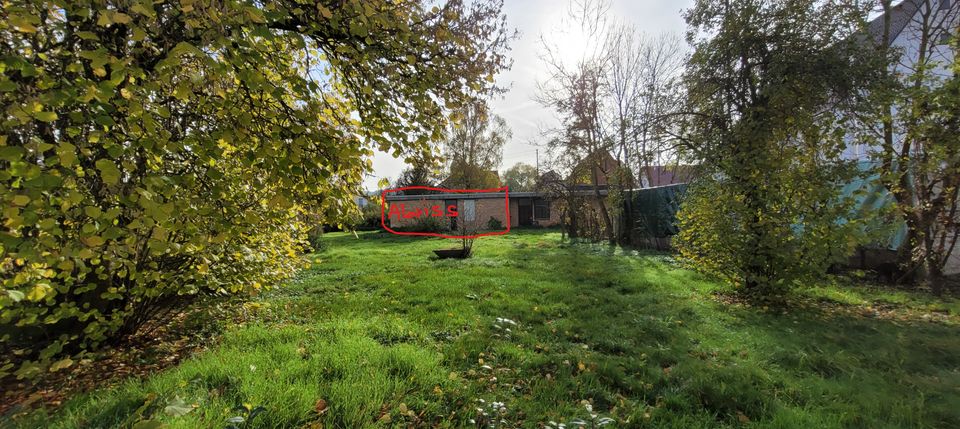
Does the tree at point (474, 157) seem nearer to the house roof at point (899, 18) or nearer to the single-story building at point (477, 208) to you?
the single-story building at point (477, 208)

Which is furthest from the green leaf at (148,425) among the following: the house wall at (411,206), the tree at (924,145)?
the house wall at (411,206)

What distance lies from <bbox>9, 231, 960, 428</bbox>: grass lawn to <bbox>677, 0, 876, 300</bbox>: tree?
78 centimetres

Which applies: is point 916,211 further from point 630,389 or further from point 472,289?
point 472,289

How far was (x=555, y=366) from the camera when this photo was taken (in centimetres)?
311

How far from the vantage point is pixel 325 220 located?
283 centimetres

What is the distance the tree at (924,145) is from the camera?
4.21 metres

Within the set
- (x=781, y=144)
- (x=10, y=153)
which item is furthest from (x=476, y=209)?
(x=10, y=153)

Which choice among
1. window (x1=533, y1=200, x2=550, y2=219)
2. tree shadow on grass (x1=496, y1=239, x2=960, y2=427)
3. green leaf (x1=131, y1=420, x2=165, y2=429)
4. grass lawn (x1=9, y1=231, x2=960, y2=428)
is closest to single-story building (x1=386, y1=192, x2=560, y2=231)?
window (x1=533, y1=200, x2=550, y2=219)

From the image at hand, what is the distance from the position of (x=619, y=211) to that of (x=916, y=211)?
7.22m

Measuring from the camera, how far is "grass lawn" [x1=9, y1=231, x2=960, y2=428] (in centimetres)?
234

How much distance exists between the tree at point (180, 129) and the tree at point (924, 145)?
5.07m

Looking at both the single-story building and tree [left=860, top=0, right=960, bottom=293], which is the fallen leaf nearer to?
tree [left=860, top=0, right=960, bottom=293]

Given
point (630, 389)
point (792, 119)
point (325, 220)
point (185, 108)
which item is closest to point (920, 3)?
point (792, 119)

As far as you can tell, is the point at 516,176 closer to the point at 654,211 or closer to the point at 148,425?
the point at 654,211
